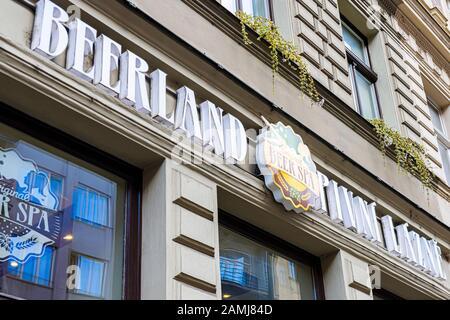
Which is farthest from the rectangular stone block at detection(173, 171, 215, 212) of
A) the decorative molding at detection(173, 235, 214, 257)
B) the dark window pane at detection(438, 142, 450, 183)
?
the dark window pane at detection(438, 142, 450, 183)

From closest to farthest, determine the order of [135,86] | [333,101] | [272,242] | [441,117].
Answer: [135,86]
[272,242]
[333,101]
[441,117]

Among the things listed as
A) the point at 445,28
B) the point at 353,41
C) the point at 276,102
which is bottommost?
the point at 276,102

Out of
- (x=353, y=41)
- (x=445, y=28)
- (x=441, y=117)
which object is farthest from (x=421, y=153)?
(x=445, y=28)

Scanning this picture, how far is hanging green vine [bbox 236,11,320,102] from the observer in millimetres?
8109

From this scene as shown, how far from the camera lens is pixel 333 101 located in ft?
30.1

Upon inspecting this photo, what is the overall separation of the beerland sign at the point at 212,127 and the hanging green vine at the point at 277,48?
110cm

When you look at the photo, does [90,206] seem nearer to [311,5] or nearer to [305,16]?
[305,16]

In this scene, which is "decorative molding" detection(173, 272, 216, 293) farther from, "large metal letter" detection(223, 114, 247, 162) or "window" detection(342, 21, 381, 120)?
"window" detection(342, 21, 381, 120)

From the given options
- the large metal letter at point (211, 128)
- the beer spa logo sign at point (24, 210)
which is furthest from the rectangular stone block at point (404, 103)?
the beer spa logo sign at point (24, 210)

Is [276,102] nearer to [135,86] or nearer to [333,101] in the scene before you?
[333,101]

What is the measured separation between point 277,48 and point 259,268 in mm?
2838

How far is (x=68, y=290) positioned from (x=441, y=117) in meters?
12.0

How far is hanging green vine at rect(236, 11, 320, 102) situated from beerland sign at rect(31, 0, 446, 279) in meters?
1.10

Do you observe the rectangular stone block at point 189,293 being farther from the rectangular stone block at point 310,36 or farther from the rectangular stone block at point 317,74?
the rectangular stone block at point 310,36
